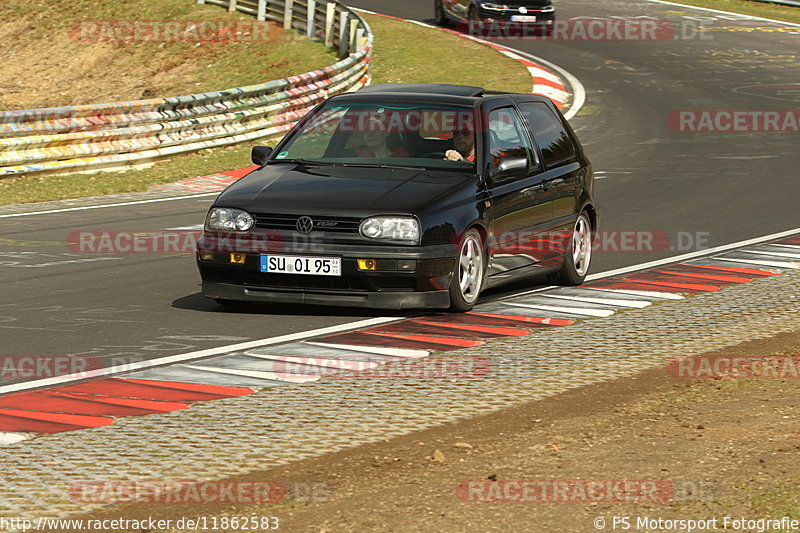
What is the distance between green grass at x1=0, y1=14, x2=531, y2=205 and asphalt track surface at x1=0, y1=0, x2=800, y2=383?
1.61 m

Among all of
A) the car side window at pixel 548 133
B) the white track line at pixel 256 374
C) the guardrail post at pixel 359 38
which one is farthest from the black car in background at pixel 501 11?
the white track line at pixel 256 374

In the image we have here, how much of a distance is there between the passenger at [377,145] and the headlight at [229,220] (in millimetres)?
1211

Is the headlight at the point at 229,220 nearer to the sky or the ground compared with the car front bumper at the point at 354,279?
nearer to the sky

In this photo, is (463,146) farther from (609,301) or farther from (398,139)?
(609,301)

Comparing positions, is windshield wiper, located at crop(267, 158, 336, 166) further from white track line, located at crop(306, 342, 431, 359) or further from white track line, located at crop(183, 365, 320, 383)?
white track line, located at crop(183, 365, 320, 383)

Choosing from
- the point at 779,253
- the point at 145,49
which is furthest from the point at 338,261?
the point at 145,49

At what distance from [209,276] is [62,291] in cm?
160

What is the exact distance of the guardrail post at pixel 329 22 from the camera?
109ft

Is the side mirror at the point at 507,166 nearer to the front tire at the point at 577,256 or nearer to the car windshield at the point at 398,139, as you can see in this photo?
the car windshield at the point at 398,139

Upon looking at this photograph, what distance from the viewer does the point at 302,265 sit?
9.67 m

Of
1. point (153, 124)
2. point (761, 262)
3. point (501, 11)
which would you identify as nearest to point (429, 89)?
point (761, 262)

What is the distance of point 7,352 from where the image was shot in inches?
336

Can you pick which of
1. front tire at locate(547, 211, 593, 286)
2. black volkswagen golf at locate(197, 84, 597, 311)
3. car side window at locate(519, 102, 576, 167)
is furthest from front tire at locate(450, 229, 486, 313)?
car side window at locate(519, 102, 576, 167)

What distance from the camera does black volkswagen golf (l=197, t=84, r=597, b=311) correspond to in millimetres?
9664
